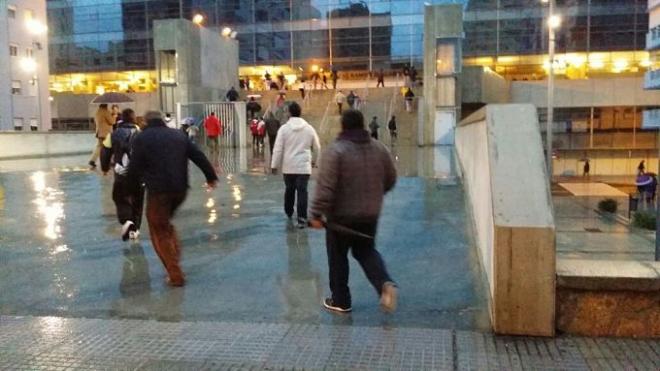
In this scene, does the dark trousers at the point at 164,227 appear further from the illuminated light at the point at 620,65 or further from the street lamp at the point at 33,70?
the illuminated light at the point at 620,65

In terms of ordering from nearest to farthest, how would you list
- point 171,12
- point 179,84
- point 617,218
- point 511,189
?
point 511,189, point 617,218, point 179,84, point 171,12

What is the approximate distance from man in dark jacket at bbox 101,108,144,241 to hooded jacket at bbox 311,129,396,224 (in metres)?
3.21

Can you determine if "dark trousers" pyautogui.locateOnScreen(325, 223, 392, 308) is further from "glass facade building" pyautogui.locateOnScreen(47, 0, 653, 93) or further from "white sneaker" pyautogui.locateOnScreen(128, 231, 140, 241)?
"glass facade building" pyautogui.locateOnScreen(47, 0, 653, 93)

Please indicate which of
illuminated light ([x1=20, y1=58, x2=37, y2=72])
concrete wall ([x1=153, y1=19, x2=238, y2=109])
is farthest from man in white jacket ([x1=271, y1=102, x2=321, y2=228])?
illuminated light ([x1=20, y1=58, x2=37, y2=72])

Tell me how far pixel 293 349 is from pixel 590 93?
4696 cm

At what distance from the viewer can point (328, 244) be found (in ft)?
16.8

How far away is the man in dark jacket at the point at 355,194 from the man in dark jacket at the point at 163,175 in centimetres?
168

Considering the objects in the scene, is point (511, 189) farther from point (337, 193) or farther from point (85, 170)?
point (85, 170)

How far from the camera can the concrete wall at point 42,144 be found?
2498 centimetres

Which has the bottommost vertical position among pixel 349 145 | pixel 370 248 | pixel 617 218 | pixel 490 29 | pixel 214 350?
pixel 617 218

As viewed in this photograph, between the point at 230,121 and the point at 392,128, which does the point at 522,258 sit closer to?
the point at 230,121

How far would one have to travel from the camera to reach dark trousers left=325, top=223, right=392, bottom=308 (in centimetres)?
488

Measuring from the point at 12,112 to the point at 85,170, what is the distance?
125 feet

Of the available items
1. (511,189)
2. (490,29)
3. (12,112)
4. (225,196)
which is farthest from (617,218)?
(12,112)
